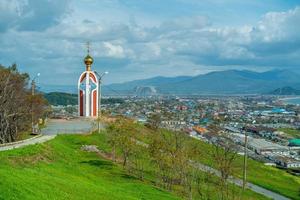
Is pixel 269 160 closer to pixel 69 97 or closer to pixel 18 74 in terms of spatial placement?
pixel 18 74

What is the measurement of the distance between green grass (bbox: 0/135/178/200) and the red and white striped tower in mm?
14683

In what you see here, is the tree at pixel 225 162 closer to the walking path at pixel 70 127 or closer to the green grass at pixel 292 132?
the walking path at pixel 70 127

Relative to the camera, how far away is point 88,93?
2147 inches

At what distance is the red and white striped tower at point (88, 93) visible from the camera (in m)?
54.6

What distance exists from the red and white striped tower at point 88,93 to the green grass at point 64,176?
48.2 feet

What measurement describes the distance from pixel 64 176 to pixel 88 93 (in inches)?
1219

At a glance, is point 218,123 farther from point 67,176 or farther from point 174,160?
point 67,176

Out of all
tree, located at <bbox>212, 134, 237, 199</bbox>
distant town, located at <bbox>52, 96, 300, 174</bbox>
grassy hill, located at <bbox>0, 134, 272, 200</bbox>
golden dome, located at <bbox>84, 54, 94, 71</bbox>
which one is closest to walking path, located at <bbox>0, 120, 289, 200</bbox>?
grassy hill, located at <bbox>0, 134, 272, 200</bbox>

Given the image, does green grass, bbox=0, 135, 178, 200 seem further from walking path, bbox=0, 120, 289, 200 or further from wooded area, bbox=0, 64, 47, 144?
wooded area, bbox=0, 64, 47, 144

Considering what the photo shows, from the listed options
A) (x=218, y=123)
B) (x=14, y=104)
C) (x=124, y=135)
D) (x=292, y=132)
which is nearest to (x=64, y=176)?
(x=124, y=135)

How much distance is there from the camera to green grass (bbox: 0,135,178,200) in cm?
1716

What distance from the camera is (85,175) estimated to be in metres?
27.0

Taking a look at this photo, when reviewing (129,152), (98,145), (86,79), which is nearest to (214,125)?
(129,152)

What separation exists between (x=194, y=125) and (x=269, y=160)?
76.8ft
